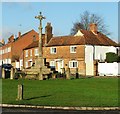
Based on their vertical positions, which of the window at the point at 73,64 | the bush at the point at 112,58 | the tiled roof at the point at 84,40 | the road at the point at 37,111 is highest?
the tiled roof at the point at 84,40

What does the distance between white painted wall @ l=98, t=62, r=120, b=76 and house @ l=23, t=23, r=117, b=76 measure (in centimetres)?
247

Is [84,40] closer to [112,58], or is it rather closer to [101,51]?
[101,51]

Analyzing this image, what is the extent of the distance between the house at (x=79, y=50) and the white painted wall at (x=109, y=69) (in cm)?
247

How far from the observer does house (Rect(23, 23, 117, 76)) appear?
2547 inches

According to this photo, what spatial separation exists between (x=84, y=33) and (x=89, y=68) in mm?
8432

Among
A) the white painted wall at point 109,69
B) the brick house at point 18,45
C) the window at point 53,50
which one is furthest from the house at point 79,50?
the brick house at point 18,45

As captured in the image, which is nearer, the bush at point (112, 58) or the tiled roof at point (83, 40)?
the bush at point (112, 58)

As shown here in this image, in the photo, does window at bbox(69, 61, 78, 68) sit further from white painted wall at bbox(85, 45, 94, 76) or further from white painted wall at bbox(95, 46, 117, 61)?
white painted wall at bbox(95, 46, 117, 61)

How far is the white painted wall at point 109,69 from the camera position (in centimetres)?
5641

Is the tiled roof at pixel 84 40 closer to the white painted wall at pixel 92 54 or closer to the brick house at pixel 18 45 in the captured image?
the white painted wall at pixel 92 54

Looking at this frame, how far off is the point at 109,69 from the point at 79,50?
10129 mm

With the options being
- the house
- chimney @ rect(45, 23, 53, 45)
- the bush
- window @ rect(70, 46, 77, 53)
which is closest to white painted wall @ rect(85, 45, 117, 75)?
the house

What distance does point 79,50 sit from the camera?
65688 millimetres

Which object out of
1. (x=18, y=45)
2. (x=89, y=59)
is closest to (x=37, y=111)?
(x=89, y=59)
